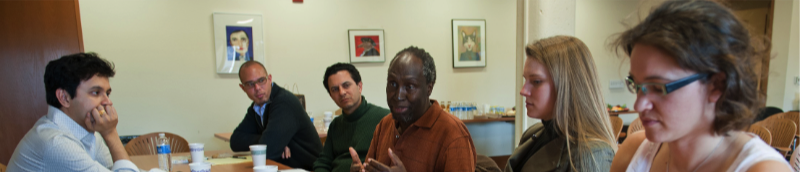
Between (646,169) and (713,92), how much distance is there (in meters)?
0.30

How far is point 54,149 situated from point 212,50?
10.8ft

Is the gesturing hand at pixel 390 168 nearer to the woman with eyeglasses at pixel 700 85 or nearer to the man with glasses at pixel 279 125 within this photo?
the woman with eyeglasses at pixel 700 85

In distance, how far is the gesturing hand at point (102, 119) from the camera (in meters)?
1.95

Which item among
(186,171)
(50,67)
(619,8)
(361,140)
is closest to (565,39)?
(361,140)

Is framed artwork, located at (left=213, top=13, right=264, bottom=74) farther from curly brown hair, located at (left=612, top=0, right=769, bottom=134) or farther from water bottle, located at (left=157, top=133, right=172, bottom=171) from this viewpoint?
curly brown hair, located at (left=612, top=0, right=769, bottom=134)

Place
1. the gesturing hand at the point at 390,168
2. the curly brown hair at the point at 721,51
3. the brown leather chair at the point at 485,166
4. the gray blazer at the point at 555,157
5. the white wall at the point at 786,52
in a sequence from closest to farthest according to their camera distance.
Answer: the curly brown hair at the point at 721,51, the gray blazer at the point at 555,157, the gesturing hand at the point at 390,168, the brown leather chair at the point at 485,166, the white wall at the point at 786,52

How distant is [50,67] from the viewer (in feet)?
6.17

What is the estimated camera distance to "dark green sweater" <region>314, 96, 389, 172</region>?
2.38 m

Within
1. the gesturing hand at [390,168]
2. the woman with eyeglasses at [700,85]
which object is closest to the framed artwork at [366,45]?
the gesturing hand at [390,168]

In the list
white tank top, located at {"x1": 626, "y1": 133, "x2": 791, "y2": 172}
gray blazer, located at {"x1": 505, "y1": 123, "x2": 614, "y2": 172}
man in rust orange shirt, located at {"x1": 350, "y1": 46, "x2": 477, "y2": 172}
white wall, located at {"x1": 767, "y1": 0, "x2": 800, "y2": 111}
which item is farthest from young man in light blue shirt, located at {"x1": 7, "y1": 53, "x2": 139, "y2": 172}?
white wall, located at {"x1": 767, "y1": 0, "x2": 800, "y2": 111}

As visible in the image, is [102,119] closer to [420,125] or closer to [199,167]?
[199,167]

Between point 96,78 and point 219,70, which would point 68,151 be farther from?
point 219,70

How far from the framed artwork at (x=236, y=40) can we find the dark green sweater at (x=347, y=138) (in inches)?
109

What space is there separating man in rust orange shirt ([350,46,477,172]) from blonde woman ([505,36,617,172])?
25cm
